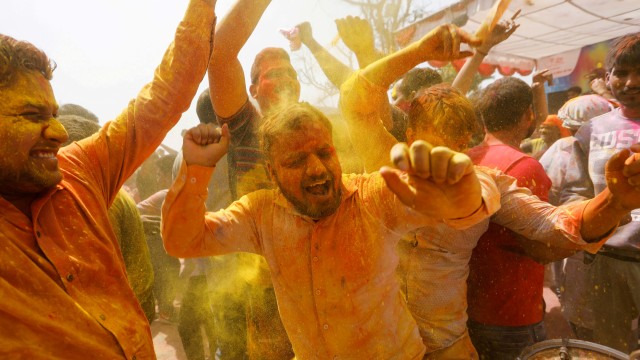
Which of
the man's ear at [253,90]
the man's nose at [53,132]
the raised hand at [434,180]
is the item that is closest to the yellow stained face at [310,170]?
the raised hand at [434,180]

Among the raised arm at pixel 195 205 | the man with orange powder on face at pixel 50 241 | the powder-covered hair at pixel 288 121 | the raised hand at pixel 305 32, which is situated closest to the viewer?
the man with orange powder on face at pixel 50 241

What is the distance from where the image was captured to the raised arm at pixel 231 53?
225 cm

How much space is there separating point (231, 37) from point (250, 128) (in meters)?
0.59

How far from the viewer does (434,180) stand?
3.83 ft

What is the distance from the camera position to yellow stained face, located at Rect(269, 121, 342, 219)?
1.72m

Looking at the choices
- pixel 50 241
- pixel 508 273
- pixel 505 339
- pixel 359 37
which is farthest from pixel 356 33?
pixel 505 339

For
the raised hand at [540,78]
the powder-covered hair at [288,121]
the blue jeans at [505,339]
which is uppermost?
the powder-covered hair at [288,121]

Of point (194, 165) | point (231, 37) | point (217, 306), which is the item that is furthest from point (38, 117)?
point (217, 306)

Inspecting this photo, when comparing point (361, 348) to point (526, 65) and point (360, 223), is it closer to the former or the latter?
point (360, 223)

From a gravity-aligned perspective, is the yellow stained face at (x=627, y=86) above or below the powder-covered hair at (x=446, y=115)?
below

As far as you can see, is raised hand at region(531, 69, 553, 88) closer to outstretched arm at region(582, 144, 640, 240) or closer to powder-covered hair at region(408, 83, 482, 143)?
powder-covered hair at region(408, 83, 482, 143)

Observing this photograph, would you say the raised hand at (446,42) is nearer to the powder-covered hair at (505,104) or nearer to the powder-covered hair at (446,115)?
the powder-covered hair at (446,115)

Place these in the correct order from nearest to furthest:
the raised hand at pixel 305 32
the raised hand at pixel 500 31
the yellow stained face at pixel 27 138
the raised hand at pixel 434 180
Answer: the raised hand at pixel 434 180, the yellow stained face at pixel 27 138, the raised hand at pixel 500 31, the raised hand at pixel 305 32

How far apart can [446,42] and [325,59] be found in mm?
1438
